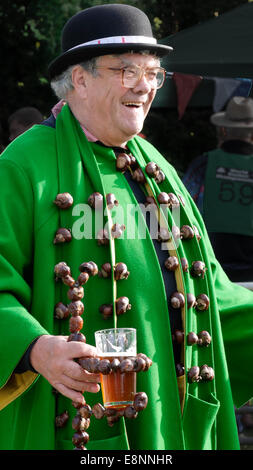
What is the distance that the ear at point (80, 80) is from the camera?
283 centimetres

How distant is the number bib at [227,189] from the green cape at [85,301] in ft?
10.8

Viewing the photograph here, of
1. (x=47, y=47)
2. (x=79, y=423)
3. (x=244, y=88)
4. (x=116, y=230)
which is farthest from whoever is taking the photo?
(x=47, y=47)

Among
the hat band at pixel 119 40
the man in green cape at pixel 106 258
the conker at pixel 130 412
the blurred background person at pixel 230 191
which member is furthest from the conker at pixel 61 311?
the blurred background person at pixel 230 191

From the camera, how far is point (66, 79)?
9.45 ft

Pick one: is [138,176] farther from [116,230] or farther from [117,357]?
[117,357]

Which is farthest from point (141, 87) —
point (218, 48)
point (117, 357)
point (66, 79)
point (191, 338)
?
point (218, 48)

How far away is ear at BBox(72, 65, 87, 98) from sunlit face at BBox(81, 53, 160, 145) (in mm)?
15

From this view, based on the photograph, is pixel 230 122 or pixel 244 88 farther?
pixel 244 88

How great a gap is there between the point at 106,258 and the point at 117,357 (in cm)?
45

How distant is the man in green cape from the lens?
8.49 feet

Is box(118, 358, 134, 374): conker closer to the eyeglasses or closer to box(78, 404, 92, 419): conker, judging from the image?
box(78, 404, 92, 419): conker

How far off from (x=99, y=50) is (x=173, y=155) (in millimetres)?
10330

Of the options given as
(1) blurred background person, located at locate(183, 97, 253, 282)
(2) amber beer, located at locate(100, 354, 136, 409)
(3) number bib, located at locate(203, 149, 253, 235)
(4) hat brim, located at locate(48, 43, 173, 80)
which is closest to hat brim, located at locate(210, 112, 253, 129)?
(1) blurred background person, located at locate(183, 97, 253, 282)

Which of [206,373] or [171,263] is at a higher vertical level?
[171,263]
